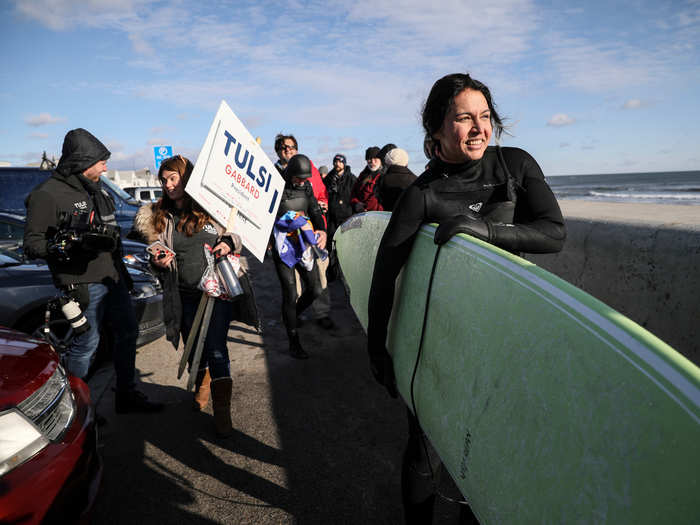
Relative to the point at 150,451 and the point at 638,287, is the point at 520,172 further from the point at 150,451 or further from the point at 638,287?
the point at 150,451

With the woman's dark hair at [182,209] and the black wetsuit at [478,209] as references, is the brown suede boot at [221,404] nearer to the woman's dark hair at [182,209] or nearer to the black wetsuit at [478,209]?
the woman's dark hair at [182,209]

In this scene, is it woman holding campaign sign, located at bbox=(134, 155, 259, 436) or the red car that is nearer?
the red car

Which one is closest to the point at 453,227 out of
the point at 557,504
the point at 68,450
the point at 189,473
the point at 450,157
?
the point at 450,157

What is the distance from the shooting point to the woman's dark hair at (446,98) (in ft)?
5.36

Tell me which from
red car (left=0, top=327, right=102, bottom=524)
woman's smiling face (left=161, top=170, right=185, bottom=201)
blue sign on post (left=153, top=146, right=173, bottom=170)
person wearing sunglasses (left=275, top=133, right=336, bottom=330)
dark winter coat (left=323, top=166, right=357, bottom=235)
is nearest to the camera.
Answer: red car (left=0, top=327, right=102, bottom=524)

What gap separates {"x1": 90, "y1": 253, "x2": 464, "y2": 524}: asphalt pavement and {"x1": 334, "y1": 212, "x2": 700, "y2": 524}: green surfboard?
104 cm

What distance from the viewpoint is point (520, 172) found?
1.69 metres

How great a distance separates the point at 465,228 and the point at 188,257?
2.39 metres

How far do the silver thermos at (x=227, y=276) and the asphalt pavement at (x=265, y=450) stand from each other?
110 cm

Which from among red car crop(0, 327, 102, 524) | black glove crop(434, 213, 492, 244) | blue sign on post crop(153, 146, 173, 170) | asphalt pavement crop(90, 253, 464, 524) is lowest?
asphalt pavement crop(90, 253, 464, 524)

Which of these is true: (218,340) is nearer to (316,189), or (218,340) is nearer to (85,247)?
(85,247)

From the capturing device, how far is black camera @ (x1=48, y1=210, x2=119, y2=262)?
2.92 meters

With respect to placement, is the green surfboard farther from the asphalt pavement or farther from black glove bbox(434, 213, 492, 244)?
the asphalt pavement

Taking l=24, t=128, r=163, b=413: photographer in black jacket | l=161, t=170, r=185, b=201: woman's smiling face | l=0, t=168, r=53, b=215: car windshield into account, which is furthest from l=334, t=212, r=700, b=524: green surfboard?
l=0, t=168, r=53, b=215: car windshield
